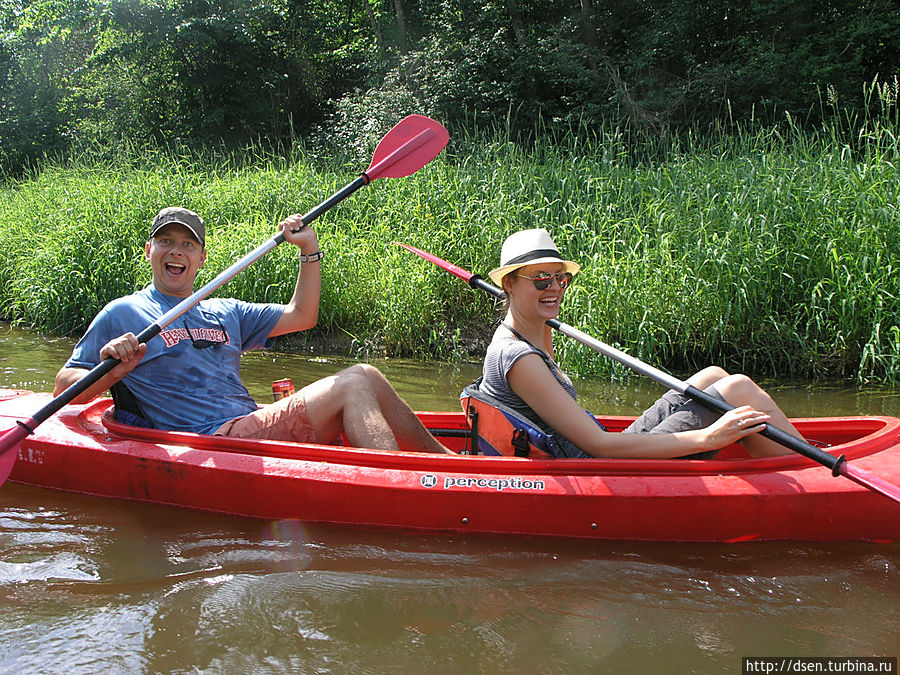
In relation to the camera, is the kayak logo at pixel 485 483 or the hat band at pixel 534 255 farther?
the kayak logo at pixel 485 483

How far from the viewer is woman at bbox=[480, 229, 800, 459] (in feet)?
8.59

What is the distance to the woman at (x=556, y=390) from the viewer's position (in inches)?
103

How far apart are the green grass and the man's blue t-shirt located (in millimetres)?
2785

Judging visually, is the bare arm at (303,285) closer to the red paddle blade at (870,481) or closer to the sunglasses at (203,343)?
the sunglasses at (203,343)

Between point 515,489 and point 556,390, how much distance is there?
421mm

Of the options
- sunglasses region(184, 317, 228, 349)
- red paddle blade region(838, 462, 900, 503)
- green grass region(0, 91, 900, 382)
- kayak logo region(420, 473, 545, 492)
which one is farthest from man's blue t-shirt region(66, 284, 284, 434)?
green grass region(0, 91, 900, 382)

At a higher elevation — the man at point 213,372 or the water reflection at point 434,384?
the man at point 213,372

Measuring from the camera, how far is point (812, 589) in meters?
2.47

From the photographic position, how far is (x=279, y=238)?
11.2 feet

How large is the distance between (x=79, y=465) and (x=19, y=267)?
17.1 feet

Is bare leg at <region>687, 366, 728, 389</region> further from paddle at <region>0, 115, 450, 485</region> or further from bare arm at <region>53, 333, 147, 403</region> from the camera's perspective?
bare arm at <region>53, 333, 147, 403</region>

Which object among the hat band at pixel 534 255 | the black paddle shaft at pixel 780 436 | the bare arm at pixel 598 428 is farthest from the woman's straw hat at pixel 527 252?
the black paddle shaft at pixel 780 436

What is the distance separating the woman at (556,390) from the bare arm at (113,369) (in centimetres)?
125

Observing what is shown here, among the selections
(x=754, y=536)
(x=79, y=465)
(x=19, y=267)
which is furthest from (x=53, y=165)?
(x=754, y=536)
